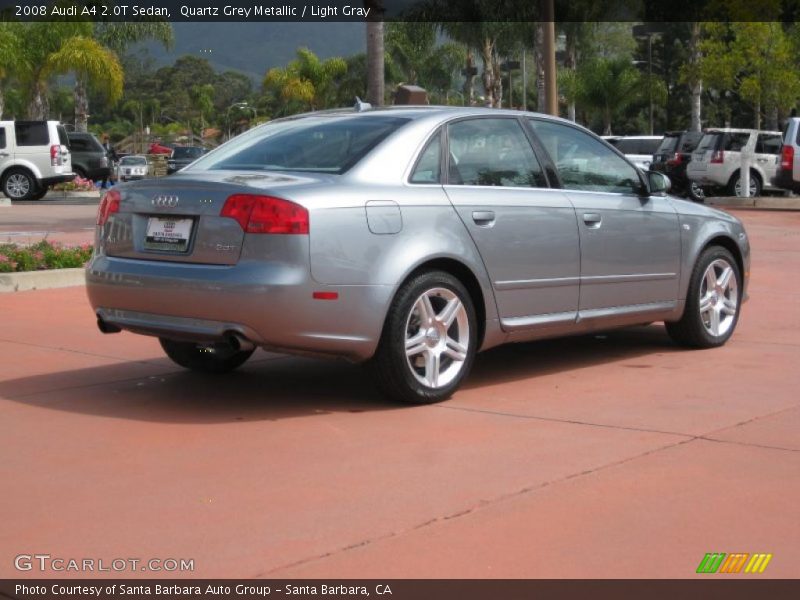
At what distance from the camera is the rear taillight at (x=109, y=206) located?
22.3ft

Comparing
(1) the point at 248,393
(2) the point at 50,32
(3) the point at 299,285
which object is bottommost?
(1) the point at 248,393

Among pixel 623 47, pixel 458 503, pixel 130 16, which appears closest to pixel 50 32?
pixel 130 16

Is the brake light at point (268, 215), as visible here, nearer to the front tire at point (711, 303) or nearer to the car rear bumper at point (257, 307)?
the car rear bumper at point (257, 307)

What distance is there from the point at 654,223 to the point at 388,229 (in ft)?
7.58

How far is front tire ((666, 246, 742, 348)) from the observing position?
830 centimetres

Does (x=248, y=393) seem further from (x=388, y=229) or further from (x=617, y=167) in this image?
(x=617, y=167)

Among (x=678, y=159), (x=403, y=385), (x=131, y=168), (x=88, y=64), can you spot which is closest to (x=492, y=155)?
(x=403, y=385)

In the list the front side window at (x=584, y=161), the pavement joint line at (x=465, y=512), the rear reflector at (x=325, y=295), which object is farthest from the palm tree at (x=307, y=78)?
the pavement joint line at (x=465, y=512)

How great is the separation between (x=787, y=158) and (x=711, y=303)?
17542 mm

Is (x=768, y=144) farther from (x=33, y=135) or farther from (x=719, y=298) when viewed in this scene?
(x=719, y=298)

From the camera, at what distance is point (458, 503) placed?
15.9ft

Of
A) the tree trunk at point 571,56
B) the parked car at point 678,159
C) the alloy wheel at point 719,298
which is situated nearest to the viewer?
the alloy wheel at point 719,298

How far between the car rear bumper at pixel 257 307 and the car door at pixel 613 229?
1734 millimetres

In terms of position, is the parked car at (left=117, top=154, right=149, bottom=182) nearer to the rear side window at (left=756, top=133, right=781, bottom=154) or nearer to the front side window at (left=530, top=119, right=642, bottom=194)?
the rear side window at (left=756, top=133, right=781, bottom=154)
